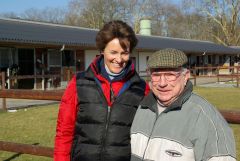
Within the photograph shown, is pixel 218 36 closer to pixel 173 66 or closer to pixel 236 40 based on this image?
pixel 236 40

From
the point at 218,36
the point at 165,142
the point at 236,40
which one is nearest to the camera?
the point at 165,142

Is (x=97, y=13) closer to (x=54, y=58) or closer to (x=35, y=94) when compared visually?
(x=54, y=58)

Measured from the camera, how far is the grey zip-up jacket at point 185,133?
2.12 metres

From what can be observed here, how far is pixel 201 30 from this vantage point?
78188 mm

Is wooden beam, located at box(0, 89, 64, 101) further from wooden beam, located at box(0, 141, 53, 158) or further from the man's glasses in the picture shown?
the man's glasses

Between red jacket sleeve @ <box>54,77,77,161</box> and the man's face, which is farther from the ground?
the man's face

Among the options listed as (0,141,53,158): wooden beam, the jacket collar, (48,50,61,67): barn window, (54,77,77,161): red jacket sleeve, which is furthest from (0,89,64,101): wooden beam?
(48,50,61,67): barn window

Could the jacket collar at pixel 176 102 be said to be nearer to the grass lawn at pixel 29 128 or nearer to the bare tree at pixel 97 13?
the grass lawn at pixel 29 128

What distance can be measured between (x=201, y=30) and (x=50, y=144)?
73025 mm

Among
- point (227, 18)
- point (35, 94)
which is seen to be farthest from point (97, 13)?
point (35, 94)

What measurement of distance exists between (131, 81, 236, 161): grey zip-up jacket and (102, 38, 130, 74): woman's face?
19.7 inches

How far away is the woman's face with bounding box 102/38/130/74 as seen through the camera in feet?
9.23

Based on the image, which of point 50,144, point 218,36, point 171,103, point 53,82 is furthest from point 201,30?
point 171,103

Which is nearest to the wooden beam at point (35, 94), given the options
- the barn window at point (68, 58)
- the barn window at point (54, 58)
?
the barn window at point (54, 58)
